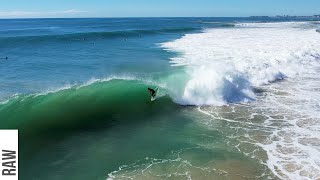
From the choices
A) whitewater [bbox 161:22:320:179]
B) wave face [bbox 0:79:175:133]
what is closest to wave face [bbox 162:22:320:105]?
whitewater [bbox 161:22:320:179]

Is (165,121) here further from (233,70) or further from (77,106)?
(233,70)

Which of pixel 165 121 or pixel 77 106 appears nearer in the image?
pixel 165 121

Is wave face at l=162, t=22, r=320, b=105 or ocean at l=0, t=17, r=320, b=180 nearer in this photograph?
ocean at l=0, t=17, r=320, b=180

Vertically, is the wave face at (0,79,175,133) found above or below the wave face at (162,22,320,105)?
below

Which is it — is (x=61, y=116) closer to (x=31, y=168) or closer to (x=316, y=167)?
(x=31, y=168)

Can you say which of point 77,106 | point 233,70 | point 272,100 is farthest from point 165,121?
point 233,70

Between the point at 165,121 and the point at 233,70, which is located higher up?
the point at 233,70

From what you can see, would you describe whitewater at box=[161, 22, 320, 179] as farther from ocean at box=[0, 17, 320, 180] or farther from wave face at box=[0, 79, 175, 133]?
wave face at box=[0, 79, 175, 133]

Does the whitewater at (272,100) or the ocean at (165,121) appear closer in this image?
the ocean at (165,121)

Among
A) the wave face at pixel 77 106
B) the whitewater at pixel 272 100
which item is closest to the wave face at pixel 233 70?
the whitewater at pixel 272 100

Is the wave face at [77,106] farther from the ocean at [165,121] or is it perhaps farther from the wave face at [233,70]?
the wave face at [233,70]

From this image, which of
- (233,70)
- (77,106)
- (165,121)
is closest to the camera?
(165,121)

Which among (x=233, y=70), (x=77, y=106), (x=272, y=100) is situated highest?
(x=233, y=70)

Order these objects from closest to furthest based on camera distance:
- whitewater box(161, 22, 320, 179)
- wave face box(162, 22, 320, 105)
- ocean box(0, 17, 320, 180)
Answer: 1. ocean box(0, 17, 320, 180)
2. whitewater box(161, 22, 320, 179)
3. wave face box(162, 22, 320, 105)
